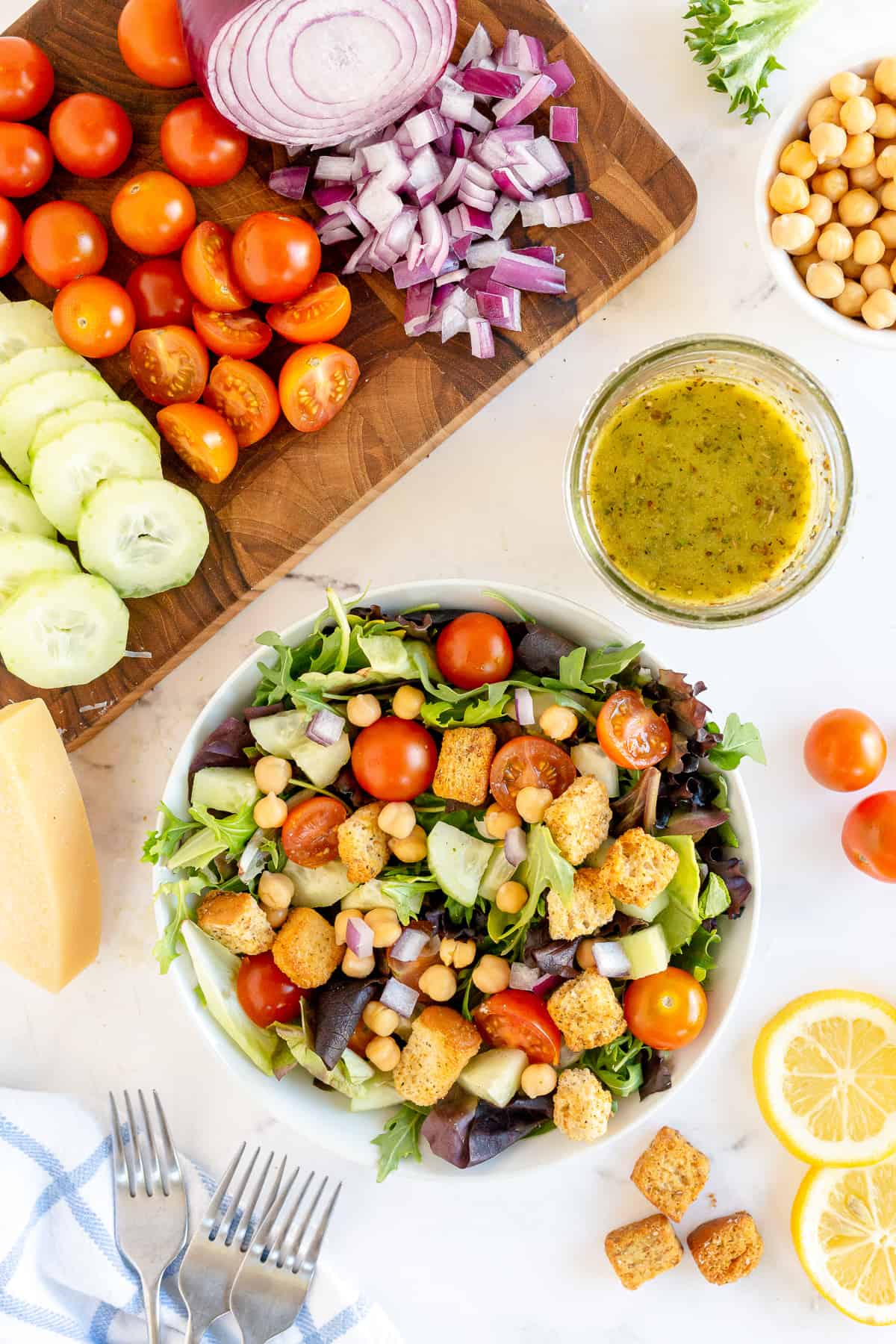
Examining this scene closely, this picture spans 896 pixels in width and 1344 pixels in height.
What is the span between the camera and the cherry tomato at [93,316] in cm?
266

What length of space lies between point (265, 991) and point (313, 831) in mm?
393

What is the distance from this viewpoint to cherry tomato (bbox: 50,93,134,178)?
2695mm

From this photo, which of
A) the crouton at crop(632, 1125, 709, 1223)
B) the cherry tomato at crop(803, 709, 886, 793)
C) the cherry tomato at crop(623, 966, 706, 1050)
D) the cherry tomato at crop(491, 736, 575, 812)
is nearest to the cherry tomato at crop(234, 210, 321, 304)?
the cherry tomato at crop(491, 736, 575, 812)

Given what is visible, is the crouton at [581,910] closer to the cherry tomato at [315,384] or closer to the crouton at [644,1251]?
the crouton at [644,1251]

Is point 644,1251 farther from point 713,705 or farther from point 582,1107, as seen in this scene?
point 713,705

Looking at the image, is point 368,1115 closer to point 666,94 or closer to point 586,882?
point 586,882

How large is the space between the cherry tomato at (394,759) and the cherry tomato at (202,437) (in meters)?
A: 0.74

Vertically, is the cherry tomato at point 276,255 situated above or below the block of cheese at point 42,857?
above

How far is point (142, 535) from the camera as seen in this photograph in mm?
2648

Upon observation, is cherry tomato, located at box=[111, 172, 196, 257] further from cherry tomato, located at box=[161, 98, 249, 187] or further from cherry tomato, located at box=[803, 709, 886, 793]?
cherry tomato, located at box=[803, 709, 886, 793]

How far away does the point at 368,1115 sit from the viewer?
8.66 feet

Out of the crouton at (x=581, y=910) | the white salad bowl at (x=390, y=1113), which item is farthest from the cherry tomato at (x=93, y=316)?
the crouton at (x=581, y=910)

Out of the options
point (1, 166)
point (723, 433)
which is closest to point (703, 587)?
point (723, 433)

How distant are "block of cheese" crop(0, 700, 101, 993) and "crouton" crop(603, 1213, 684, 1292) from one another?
5.14 feet
